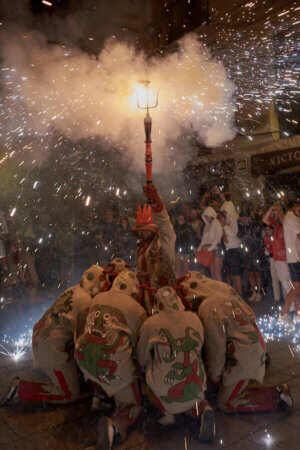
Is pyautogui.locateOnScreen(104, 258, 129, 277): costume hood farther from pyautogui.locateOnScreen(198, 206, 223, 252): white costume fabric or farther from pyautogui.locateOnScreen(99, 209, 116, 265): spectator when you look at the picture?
pyautogui.locateOnScreen(99, 209, 116, 265): spectator

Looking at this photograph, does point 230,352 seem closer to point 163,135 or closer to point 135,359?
point 135,359

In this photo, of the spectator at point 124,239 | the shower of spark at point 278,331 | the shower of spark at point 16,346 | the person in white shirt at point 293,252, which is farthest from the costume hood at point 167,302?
the spectator at point 124,239

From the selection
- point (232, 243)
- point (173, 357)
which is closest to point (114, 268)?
point (173, 357)

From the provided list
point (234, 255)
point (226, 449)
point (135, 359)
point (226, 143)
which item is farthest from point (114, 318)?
point (226, 143)

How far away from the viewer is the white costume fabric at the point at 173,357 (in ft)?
8.98

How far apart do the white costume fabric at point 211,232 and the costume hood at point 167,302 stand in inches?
157

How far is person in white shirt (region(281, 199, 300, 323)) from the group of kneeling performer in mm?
2580

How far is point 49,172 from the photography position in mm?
8469

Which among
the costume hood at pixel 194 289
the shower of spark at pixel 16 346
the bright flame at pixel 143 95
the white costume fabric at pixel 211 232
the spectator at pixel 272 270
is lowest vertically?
the shower of spark at pixel 16 346

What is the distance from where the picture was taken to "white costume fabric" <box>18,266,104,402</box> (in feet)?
10.8

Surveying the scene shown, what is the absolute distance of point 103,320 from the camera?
2.93 meters

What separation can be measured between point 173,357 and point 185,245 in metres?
4.66

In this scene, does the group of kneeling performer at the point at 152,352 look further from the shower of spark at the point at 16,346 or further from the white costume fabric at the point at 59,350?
the shower of spark at the point at 16,346

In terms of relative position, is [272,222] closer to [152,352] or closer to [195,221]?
[195,221]
